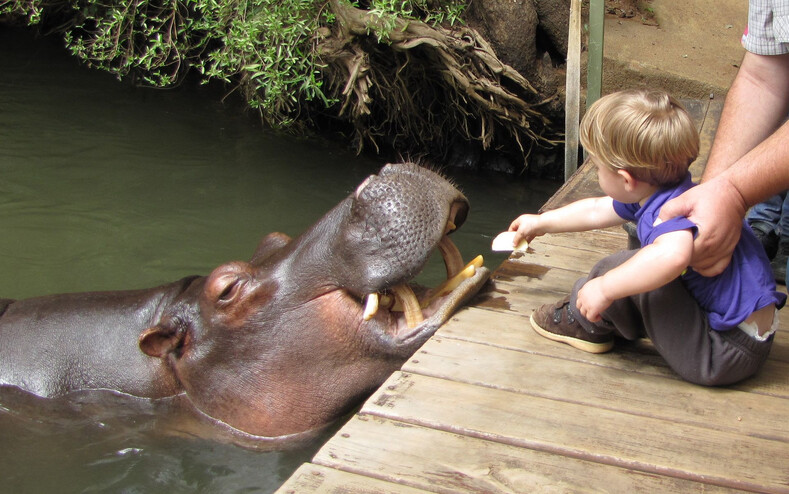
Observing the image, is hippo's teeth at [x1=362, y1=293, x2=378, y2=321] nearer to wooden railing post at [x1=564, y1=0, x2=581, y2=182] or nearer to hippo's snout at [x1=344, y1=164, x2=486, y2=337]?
hippo's snout at [x1=344, y1=164, x2=486, y2=337]

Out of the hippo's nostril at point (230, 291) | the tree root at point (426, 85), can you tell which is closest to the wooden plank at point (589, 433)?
the hippo's nostril at point (230, 291)

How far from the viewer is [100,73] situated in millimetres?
9430

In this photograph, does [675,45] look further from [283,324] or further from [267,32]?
[283,324]

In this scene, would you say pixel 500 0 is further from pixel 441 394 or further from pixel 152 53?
pixel 441 394

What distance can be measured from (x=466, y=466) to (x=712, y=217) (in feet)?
3.02

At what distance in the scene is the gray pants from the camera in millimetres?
2395

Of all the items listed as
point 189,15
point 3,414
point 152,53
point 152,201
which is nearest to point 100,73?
point 189,15

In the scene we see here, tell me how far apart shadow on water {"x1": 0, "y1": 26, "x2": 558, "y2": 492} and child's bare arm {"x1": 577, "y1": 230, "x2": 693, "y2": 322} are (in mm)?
1404

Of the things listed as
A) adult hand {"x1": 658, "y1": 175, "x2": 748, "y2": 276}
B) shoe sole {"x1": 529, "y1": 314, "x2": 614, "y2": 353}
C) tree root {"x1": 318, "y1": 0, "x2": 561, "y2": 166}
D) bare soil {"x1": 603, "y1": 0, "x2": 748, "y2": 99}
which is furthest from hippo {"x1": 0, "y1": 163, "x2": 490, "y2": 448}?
bare soil {"x1": 603, "y1": 0, "x2": 748, "y2": 99}

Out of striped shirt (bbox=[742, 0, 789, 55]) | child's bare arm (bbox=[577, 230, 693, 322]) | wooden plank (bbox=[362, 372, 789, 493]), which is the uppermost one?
striped shirt (bbox=[742, 0, 789, 55])

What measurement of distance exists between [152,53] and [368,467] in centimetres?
582

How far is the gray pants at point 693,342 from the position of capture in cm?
239

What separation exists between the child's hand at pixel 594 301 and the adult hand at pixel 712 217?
0.25m

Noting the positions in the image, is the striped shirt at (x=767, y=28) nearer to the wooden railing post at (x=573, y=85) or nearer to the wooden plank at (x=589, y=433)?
the wooden plank at (x=589, y=433)
